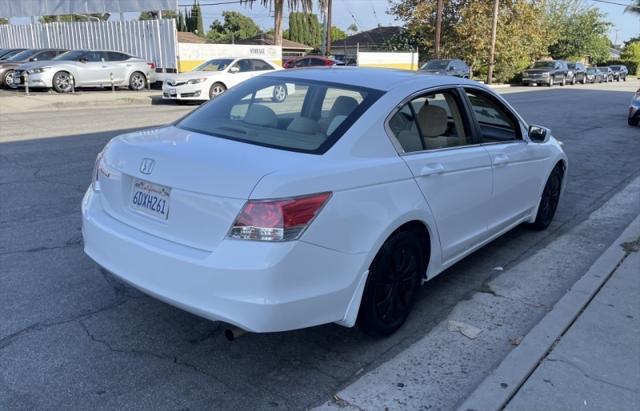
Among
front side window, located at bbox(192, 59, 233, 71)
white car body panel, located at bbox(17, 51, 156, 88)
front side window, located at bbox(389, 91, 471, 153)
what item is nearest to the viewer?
front side window, located at bbox(389, 91, 471, 153)

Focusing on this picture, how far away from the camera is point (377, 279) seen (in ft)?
10.9

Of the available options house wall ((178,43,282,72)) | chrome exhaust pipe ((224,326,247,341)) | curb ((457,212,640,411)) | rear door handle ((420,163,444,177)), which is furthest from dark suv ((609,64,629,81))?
chrome exhaust pipe ((224,326,247,341))

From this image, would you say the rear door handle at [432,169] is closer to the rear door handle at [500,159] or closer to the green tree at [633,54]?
the rear door handle at [500,159]

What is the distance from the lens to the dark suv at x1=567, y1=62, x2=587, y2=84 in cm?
4453

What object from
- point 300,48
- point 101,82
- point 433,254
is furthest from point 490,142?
point 300,48

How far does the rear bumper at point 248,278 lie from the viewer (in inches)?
108

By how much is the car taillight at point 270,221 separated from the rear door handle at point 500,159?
2181 millimetres

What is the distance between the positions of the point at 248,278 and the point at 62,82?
19667 millimetres

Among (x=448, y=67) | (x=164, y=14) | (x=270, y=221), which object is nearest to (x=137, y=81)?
(x=164, y=14)

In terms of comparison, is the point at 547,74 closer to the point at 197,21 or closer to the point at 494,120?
the point at 494,120

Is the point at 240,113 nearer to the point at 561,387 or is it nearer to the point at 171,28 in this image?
the point at 561,387

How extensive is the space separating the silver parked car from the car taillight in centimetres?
1922

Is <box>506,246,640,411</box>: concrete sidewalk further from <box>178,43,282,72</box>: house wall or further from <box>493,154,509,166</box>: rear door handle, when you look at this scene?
<box>178,43,282,72</box>: house wall

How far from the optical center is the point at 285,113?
3844 mm
